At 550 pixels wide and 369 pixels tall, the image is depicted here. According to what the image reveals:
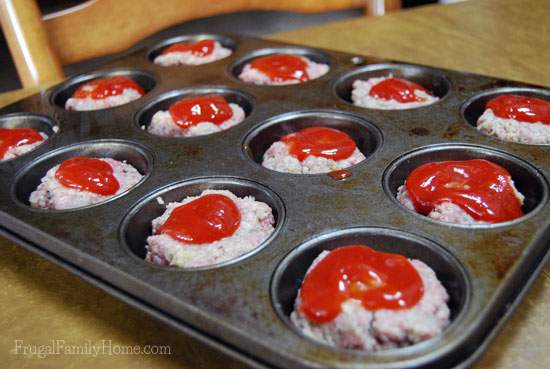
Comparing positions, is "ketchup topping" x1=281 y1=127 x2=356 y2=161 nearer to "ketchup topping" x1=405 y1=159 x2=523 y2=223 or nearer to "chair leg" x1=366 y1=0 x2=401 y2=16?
"ketchup topping" x1=405 y1=159 x2=523 y2=223

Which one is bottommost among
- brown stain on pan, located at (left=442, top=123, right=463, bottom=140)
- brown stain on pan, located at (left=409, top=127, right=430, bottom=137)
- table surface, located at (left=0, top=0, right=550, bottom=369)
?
table surface, located at (left=0, top=0, right=550, bottom=369)

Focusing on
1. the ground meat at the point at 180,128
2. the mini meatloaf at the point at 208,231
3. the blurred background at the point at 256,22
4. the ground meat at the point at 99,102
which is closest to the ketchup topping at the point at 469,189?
the mini meatloaf at the point at 208,231

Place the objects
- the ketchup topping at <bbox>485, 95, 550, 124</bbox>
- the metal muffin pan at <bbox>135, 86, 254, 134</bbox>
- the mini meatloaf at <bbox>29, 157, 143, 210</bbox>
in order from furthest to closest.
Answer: the metal muffin pan at <bbox>135, 86, 254, 134</bbox> < the ketchup topping at <bbox>485, 95, 550, 124</bbox> < the mini meatloaf at <bbox>29, 157, 143, 210</bbox>

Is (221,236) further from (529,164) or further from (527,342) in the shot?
(529,164)

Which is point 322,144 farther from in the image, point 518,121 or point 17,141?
point 17,141

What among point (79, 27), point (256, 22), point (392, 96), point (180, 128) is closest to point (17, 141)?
point (180, 128)

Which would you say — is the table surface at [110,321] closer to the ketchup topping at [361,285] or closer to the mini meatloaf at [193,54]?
the ketchup topping at [361,285]

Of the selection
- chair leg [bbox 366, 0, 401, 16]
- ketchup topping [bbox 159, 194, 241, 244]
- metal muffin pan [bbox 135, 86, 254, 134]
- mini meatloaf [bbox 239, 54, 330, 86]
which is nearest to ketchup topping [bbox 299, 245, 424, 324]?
ketchup topping [bbox 159, 194, 241, 244]
